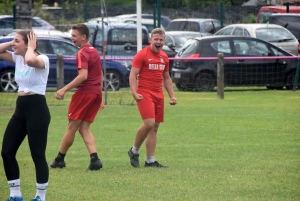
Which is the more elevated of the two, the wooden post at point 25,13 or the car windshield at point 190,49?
the wooden post at point 25,13

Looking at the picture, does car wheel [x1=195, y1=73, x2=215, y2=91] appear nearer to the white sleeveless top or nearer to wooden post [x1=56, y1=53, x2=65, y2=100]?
wooden post [x1=56, y1=53, x2=65, y2=100]

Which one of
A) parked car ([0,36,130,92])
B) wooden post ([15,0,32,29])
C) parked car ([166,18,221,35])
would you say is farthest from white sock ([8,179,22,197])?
parked car ([166,18,221,35])

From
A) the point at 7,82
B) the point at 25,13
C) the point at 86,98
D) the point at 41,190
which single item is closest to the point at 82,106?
Answer: the point at 86,98

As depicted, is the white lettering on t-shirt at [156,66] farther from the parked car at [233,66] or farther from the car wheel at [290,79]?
the car wheel at [290,79]

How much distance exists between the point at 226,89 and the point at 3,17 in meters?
9.82

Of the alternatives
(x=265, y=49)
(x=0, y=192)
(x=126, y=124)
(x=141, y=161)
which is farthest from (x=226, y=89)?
(x=0, y=192)

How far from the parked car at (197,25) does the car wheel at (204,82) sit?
9087 mm

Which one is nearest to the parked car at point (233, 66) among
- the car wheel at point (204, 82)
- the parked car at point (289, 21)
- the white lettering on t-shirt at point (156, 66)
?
the car wheel at point (204, 82)

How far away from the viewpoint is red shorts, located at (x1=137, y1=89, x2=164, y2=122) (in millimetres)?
9398

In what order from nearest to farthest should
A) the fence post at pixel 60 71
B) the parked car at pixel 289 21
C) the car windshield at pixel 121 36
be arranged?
the fence post at pixel 60 71 < the car windshield at pixel 121 36 < the parked car at pixel 289 21

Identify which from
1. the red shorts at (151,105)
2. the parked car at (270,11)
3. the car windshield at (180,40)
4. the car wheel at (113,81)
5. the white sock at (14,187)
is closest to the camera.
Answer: the white sock at (14,187)

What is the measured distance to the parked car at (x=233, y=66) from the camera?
69.4ft

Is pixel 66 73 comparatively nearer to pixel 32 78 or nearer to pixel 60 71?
pixel 60 71

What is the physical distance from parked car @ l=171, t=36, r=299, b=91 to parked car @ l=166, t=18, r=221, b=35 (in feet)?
26.8
